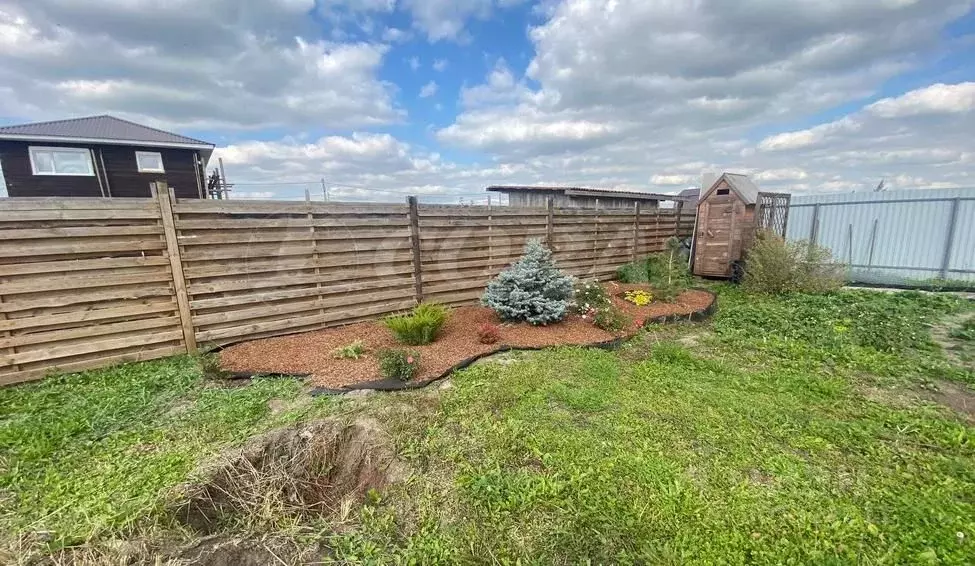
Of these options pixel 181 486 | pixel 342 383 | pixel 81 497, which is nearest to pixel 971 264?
pixel 342 383

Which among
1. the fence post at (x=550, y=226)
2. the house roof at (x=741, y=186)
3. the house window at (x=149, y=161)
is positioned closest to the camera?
the fence post at (x=550, y=226)

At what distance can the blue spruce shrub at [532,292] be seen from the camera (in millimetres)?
5395

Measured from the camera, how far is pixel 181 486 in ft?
7.25

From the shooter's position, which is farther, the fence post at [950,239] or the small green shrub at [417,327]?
the fence post at [950,239]

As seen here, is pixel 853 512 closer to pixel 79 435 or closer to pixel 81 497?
pixel 81 497

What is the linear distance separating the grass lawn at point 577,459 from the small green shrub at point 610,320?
0.94 meters

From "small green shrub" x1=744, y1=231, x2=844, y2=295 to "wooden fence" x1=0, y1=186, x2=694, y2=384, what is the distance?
542 cm

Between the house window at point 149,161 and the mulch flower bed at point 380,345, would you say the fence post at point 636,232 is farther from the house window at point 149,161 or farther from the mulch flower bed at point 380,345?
the house window at point 149,161

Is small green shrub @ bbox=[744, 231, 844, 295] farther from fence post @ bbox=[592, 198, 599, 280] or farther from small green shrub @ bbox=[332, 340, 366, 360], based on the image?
small green shrub @ bbox=[332, 340, 366, 360]

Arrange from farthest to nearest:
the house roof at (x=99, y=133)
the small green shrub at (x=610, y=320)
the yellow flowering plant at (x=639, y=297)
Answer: the house roof at (x=99, y=133), the yellow flowering plant at (x=639, y=297), the small green shrub at (x=610, y=320)

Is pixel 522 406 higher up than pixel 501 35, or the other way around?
pixel 501 35

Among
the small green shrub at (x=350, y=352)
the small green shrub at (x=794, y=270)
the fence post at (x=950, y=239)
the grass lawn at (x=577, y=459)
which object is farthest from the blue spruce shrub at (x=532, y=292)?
the fence post at (x=950, y=239)

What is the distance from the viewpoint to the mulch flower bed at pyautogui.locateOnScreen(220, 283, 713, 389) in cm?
392

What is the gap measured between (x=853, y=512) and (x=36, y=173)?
21088 millimetres
